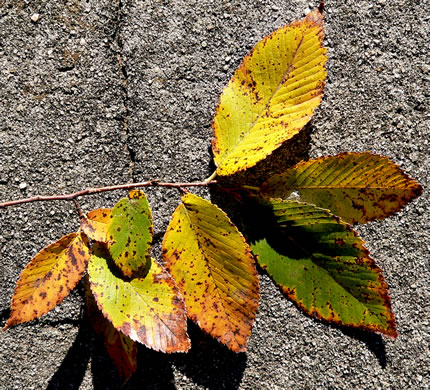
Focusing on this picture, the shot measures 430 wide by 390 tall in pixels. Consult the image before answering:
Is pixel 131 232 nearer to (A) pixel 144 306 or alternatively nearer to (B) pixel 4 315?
(A) pixel 144 306

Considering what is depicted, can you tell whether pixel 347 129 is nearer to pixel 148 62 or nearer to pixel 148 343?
pixel 148 62

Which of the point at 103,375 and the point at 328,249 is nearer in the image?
the point at 328,249

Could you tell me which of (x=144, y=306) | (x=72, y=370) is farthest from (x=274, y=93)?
(x=72, y=370)

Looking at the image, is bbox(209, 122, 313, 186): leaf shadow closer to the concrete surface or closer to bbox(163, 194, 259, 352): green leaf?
the concrete surface

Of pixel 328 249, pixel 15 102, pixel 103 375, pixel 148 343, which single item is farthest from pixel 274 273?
pixel 15 102

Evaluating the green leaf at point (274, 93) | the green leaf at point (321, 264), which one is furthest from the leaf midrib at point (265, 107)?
the green leaf at point (321, 264)

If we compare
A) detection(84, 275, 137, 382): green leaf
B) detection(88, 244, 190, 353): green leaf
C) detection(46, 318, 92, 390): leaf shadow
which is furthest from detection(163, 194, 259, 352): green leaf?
detection(46, 318, 92, 390): leaf shadow

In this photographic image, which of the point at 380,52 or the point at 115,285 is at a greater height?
the point at 380,52
